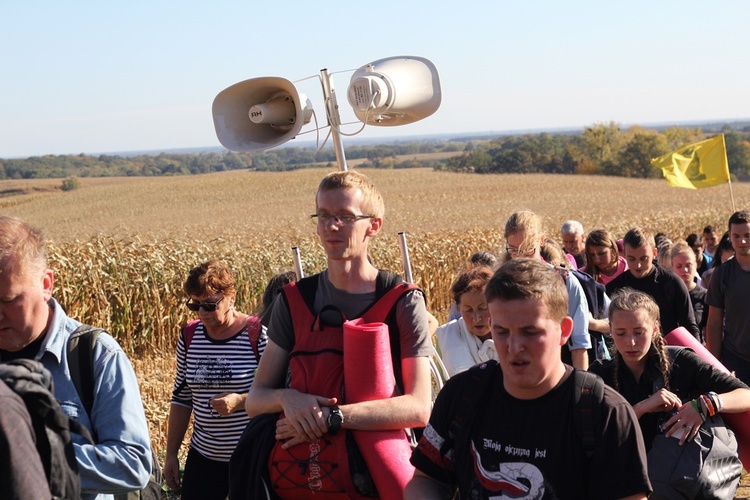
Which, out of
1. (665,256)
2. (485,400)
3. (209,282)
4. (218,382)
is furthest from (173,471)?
(665,256)

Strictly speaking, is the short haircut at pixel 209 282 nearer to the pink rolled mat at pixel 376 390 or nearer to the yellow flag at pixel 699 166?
the pink rolled mat at pixel 376 390

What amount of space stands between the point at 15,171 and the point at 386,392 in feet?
304

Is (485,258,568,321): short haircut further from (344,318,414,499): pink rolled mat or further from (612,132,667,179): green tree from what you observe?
(612,132,667,179): green tree

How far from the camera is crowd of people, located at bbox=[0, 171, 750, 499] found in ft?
8.18

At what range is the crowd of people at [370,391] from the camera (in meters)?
2.49

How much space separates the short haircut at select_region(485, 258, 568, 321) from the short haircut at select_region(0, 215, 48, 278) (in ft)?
4.38

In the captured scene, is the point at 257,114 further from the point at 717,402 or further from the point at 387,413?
the point at 717,402

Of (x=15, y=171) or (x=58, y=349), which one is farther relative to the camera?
(x=15, y=171)

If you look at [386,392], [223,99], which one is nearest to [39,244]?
[386,392]

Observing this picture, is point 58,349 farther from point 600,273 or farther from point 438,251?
point 438,251

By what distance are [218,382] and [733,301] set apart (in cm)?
376

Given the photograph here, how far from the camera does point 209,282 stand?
4.61m

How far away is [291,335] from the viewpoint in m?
3.25

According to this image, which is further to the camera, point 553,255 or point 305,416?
point 553,255
